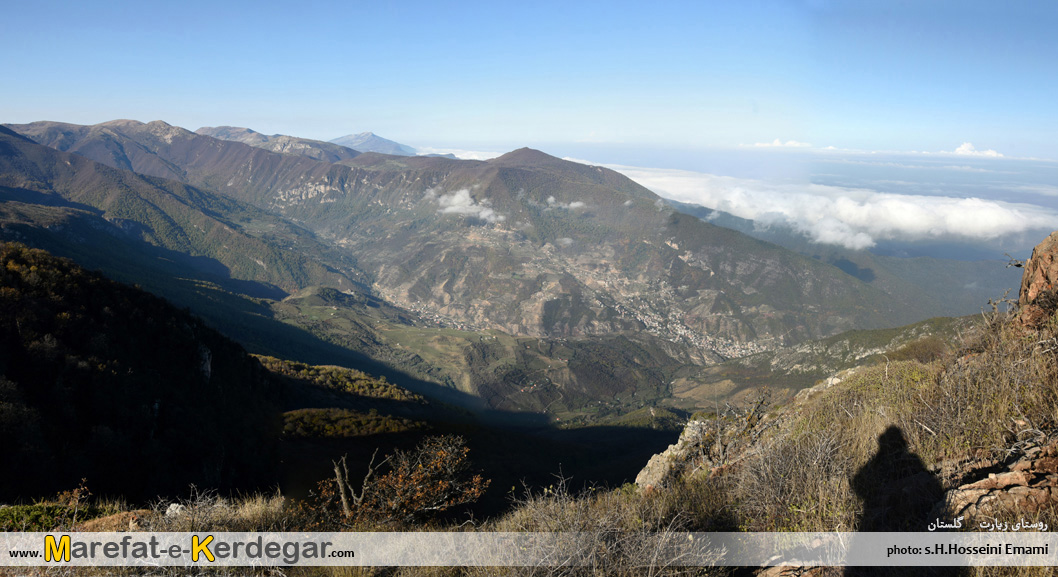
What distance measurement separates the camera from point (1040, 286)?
12312mm

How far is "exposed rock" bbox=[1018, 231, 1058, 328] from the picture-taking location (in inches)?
423

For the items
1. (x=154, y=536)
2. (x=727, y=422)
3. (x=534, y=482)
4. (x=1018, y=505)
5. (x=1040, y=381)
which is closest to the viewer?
(x=1018, y=505)

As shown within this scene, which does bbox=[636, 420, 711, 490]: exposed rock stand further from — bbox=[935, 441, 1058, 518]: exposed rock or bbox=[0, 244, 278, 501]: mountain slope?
bbox=[0, 244, 278, 501]: mountain slope

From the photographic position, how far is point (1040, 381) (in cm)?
787

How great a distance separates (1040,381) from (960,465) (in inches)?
92.5

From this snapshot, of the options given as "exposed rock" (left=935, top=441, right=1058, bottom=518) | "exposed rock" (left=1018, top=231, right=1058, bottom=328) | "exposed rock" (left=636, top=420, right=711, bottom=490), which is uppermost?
"exposed rock" (left=1018, top=231, right=1058, bottom=328)

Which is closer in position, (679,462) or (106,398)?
(679,462)

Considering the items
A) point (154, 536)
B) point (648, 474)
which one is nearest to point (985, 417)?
point (648, 474)

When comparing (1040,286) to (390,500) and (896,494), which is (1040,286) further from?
(390,500)

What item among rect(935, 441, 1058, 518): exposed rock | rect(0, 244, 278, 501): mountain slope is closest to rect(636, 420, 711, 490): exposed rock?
rect(935, 441, 1058, 518): exposed rock

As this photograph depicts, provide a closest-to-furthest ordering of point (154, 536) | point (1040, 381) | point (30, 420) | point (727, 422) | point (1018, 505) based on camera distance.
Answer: point (1018, 505)
point (154, 536)
point (1040, 381)
point (727, 422)
point (30, 420)

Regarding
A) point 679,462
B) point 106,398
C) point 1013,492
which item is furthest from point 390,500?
point 106,398

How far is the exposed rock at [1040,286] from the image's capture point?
10.7m

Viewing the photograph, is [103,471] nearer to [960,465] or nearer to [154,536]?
[154,536]
